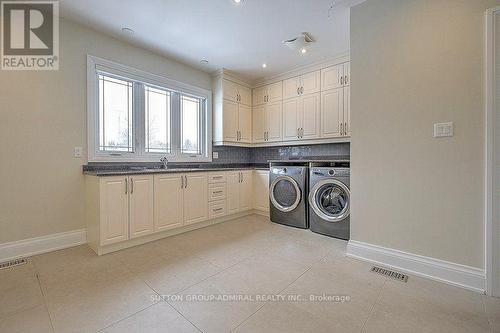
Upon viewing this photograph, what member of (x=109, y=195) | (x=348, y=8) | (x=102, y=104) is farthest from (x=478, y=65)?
(x=102, y=104)

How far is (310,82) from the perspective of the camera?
362cm

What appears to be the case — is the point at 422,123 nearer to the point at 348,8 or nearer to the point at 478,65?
the point at 478,65

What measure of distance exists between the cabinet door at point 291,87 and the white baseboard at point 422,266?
2.58 metres

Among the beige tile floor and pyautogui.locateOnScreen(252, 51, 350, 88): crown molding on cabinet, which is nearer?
the beige tile floor

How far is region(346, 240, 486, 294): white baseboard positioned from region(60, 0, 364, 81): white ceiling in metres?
2.45

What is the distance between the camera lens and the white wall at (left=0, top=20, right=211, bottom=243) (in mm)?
2193

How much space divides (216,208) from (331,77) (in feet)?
8.74

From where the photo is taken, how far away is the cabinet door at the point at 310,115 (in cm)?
355

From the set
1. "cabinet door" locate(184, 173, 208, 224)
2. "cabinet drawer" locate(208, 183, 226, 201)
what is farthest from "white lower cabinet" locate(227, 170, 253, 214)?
"cabinet door" locate(184, 173, 208, 224)

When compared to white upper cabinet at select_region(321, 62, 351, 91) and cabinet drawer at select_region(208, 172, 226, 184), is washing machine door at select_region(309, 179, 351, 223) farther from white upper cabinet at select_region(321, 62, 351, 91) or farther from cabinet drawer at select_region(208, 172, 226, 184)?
white upper cabinet at select_region(321, 62, 351, 91)

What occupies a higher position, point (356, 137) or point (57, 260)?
point (356, 137)

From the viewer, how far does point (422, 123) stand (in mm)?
1897

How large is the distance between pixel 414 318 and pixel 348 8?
2728 millimetres

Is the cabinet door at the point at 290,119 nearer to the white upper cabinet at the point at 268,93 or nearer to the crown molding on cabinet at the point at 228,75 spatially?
the white upper cabinet at the point at 268,93
